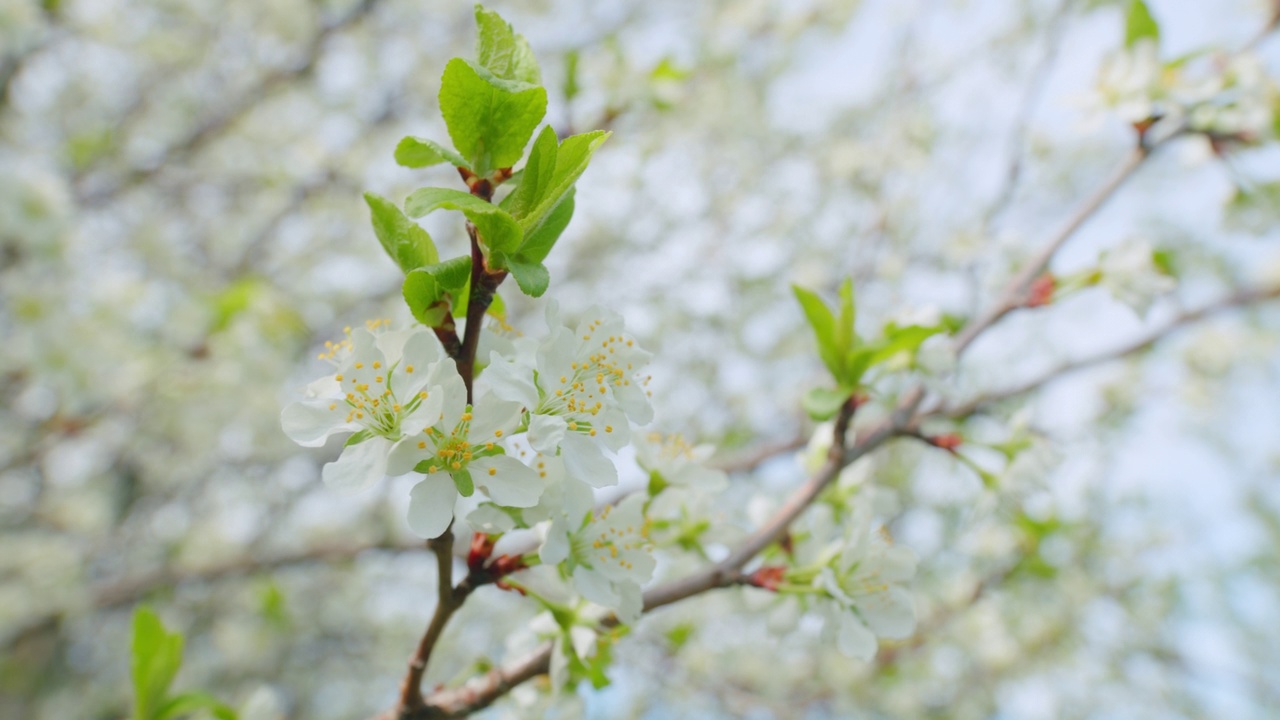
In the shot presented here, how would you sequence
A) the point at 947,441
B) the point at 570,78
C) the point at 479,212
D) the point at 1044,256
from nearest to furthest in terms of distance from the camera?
1. the point at 479,212
2. the point at 947,441
3. the point at 1044,256
4. the point at 570,78

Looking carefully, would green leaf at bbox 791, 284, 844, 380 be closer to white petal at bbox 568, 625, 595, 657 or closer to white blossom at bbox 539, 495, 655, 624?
white blossom at bbox 539, 495, 655, 624

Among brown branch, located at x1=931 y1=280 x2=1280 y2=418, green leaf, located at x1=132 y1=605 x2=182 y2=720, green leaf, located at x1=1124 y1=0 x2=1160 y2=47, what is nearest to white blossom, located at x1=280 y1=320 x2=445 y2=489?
green leaf, located at x1=132 y1=605 x2=182 y2=720

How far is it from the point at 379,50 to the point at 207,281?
1.96m

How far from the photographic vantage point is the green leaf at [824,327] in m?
1.29

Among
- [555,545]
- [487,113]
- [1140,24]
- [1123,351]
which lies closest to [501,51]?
[487,113]

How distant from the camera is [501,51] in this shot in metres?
0.94

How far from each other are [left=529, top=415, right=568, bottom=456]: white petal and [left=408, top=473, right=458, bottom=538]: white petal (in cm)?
12

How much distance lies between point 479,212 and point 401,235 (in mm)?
144

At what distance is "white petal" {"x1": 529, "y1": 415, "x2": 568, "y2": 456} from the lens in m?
0.83

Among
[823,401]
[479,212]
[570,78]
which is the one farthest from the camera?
[570,78]

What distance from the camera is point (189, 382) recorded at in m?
3.56

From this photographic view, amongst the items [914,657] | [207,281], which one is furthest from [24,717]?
[914,657]

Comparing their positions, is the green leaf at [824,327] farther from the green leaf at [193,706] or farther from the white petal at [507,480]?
the green leaf at [193,706]

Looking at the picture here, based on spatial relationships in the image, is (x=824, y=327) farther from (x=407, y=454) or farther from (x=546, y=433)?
(x=407, y=454)
